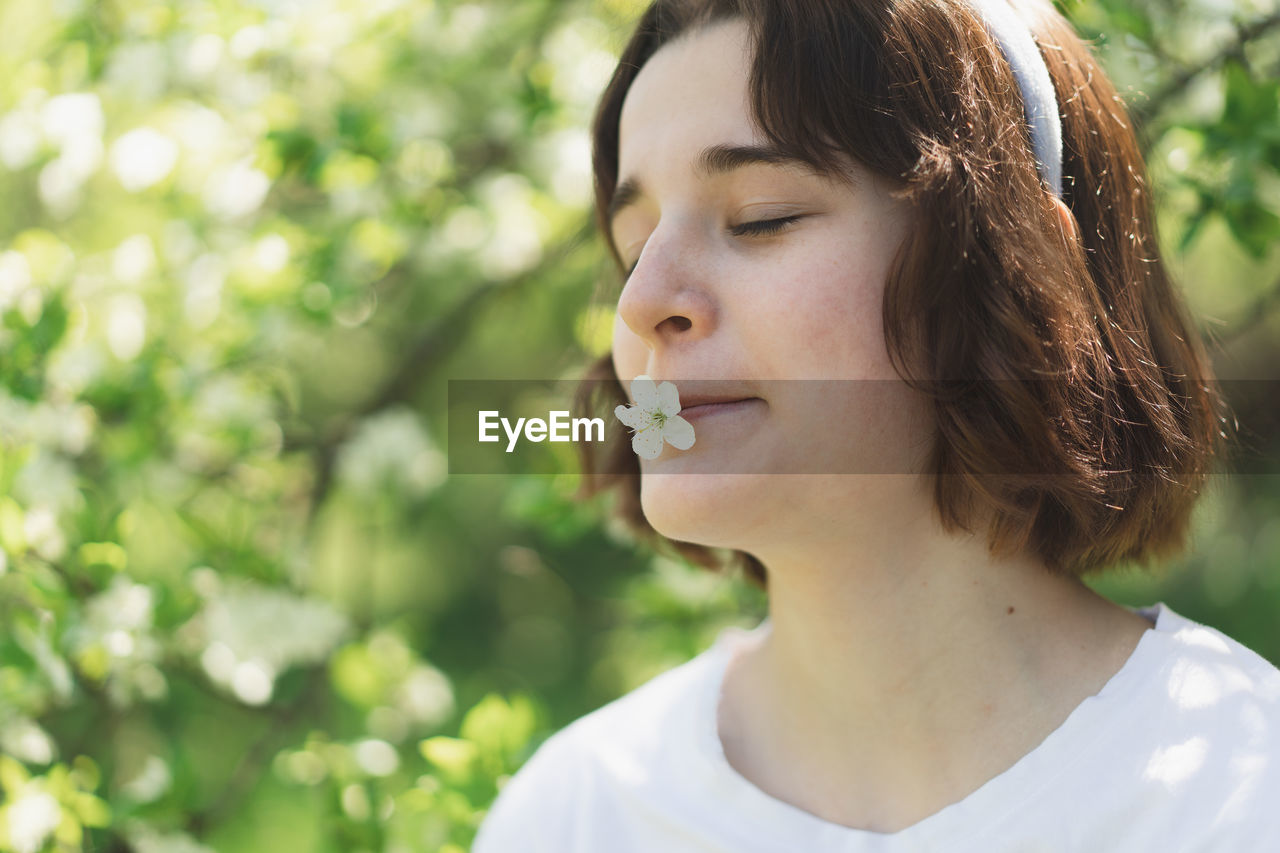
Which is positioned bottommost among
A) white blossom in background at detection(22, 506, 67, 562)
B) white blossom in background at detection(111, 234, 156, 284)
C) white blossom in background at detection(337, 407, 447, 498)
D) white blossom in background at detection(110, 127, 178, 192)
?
white blossom in background at detection(337, 407, 447, 498)

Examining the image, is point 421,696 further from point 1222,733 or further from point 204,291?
point 1222,733

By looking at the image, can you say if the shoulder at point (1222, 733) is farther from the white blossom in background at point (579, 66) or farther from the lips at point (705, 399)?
the white blossom in background at point (579, 66)

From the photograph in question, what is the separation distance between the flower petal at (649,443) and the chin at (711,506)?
0.07ft

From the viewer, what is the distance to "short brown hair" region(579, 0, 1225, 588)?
90 cm

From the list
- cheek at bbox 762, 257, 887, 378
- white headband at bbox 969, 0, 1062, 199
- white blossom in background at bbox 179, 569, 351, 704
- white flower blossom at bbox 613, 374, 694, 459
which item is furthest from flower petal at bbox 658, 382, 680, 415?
white blossom in background at bbox 179, 569, 351, 704

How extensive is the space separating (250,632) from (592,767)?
2.05 ft

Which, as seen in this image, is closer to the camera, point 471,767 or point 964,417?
point 964,417

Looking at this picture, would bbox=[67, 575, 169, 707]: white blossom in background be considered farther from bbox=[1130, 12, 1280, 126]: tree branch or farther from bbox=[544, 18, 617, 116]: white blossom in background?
bbox=[1130, 12, 1280, 126]: tree branch

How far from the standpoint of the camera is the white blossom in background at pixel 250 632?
1.51m

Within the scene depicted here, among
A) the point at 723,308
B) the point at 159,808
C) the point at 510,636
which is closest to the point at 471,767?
the point at 159,808

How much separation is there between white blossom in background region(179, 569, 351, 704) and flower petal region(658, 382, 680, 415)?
0.89 metres

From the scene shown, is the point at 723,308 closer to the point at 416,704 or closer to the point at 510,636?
the point at 416,704

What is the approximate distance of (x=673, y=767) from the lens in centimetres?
112

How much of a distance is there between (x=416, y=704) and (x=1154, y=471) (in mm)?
1137
